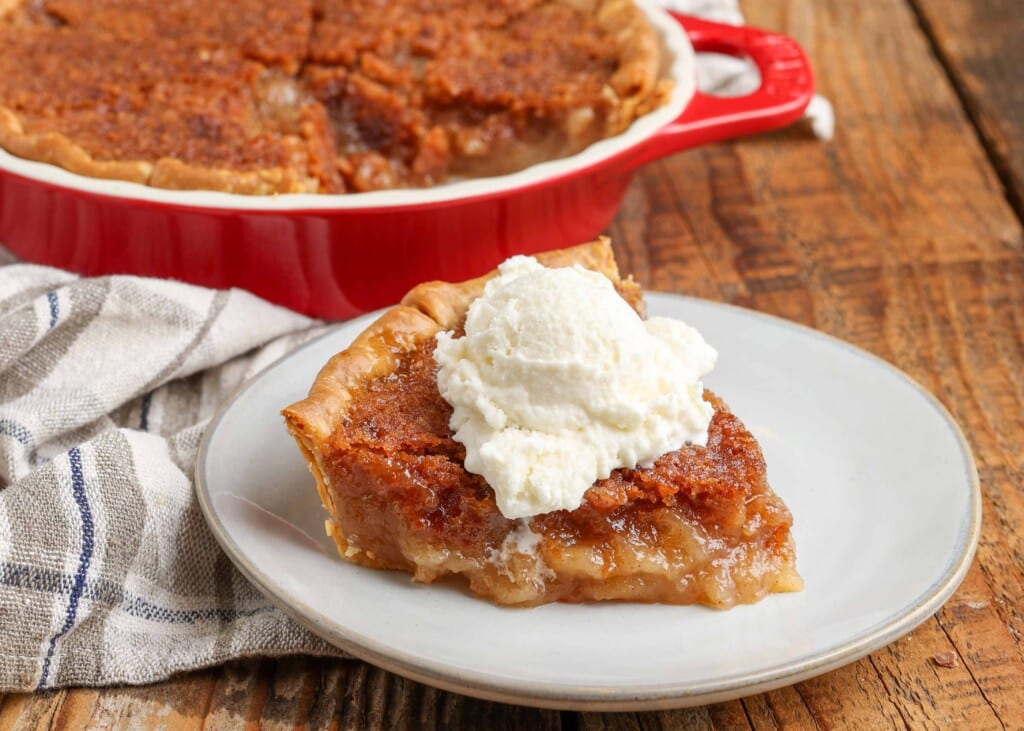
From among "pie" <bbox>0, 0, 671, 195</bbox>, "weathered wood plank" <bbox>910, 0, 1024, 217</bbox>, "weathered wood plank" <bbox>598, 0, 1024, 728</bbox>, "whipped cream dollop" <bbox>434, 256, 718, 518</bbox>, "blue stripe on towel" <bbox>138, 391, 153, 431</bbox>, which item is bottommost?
"weathered wood plank" <bbox>910, 0, 1024, 217</bbox>

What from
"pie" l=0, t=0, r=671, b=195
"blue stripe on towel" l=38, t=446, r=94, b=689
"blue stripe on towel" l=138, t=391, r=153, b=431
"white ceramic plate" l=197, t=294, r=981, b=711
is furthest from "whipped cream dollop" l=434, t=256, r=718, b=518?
"pie" l=0, t=0, r=671, b=195

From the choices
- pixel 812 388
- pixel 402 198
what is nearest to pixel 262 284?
pixel 402 198

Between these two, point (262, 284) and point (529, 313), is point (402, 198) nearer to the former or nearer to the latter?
point (262, 284)

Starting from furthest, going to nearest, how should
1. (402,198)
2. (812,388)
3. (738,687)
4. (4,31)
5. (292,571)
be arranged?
1. (4,31)
2. (402,198)
3. (812,388)
4. (292,571)
5. (738,687)

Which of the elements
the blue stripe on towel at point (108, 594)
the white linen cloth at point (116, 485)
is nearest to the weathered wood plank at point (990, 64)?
the white linen cloth at point (116, 485)

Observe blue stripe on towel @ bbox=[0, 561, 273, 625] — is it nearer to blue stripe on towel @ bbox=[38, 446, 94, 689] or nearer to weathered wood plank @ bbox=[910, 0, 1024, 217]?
blue stripe on towel @ bbox=[38, 446, 94, 689]

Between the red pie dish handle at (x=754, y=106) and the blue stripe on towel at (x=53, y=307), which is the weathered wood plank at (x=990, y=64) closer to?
the red pie dish handle at (x=754, y=106)

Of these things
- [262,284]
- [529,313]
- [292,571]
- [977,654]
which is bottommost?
[977,654]
